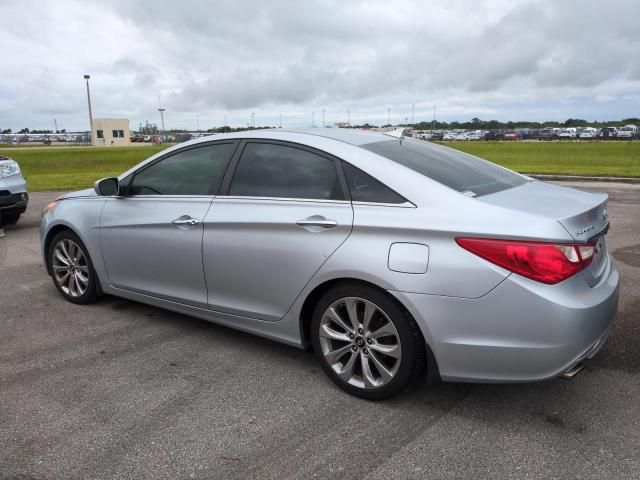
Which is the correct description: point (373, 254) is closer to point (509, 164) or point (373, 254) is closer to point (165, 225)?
point (165, 225)

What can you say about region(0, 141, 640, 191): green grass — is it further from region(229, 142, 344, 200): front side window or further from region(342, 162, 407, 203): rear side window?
region(342, 162, 407, 203): rear side window

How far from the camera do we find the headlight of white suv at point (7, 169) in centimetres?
849

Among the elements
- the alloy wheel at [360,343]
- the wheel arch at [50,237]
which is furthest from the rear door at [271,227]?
the wheel arch at [50,237]

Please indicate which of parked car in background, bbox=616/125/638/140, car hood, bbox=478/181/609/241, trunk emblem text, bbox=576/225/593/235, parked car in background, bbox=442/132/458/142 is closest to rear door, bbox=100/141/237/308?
car hood, bbox=478/181/609/241

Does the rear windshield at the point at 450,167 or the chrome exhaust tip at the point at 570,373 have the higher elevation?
the rear windshield at the point at 450,167

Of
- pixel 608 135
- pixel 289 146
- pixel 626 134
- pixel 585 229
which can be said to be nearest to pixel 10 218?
pixel 289 146

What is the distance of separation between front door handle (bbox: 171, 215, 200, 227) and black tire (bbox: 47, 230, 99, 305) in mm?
1309

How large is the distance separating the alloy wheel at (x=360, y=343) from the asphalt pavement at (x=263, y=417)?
17 centimetres

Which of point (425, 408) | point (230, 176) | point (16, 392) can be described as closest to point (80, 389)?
point (16, 392)

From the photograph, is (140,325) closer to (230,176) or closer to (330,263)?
→ (230,176)

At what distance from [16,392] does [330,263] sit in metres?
2.08

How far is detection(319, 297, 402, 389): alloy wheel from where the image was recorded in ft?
10.0

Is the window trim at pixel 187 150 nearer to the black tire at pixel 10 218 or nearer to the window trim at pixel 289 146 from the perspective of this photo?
the window trim at pixel 289 146

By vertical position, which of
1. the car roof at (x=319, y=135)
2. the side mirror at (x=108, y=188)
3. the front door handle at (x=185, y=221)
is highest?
the car roof at (x=319, y=135)
